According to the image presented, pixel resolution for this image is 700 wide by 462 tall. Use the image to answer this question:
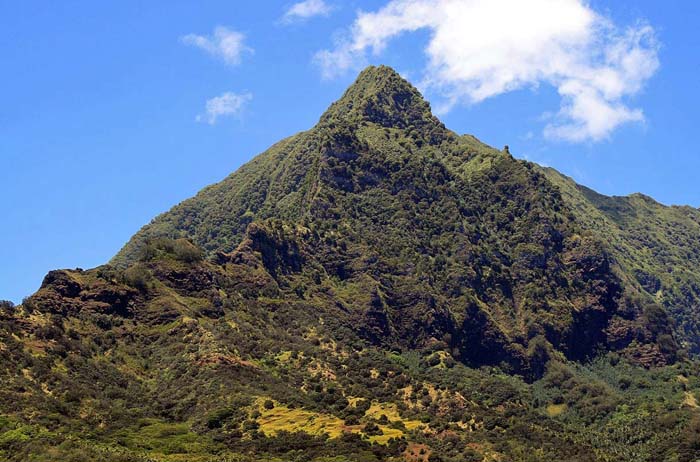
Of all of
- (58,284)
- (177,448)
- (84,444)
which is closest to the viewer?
(84,444)

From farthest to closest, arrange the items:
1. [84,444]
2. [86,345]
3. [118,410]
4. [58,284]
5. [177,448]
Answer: [58,284], [86,345], [118,410], [177,448], [84,444]

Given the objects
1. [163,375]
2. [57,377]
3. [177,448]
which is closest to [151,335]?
[163,375]

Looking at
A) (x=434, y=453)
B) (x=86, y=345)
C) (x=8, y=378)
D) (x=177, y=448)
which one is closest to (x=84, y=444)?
(x=177, y=448)

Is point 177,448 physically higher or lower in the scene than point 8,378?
lower

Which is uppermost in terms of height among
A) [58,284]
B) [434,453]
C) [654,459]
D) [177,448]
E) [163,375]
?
[58,284]

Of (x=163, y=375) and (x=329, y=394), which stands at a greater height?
(x=163, y=375)

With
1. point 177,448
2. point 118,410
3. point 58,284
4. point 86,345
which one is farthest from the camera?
point 58,284

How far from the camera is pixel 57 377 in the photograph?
157m

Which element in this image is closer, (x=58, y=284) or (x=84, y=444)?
(x=84, y=444)

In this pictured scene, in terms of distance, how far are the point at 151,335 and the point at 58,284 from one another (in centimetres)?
2463

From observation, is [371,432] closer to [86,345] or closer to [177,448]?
[177,448]

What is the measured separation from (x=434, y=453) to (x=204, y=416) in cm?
4544

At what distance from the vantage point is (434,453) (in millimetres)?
157125

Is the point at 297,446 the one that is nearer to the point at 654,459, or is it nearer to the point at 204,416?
the point at 204,416
